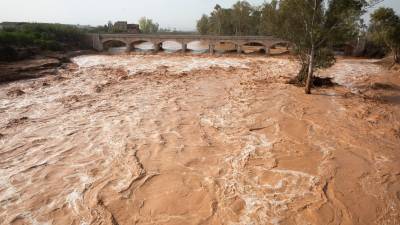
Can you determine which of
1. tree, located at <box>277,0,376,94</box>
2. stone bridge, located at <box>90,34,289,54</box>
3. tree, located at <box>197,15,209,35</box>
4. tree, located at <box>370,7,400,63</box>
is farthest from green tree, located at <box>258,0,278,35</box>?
tree, located at <box>197,15,209,35</box>

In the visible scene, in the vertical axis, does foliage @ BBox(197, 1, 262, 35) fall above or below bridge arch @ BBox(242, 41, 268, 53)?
above

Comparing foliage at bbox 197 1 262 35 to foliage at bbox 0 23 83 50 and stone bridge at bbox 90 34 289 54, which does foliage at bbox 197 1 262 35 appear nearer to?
stone bridge at bbox 90 34 289 54

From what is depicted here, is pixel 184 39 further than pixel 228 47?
No

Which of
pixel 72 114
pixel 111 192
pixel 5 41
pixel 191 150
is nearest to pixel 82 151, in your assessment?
pixel 111 192

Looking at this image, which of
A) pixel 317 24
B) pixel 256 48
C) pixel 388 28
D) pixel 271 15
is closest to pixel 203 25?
pixel 256 48

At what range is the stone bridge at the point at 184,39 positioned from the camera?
161ft

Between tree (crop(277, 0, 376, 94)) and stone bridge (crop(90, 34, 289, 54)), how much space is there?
29999 millimetres

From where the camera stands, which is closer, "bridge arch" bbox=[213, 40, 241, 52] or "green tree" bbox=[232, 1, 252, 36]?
"bridge arch" bbox=[213, 40, 241, 52]

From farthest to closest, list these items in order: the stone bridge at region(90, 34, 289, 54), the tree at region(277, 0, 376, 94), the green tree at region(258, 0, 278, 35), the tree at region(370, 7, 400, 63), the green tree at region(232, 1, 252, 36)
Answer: the green tree at region(232, 1, 252, 36) → the stone bridge at region(90, 34, 289, 54) → the tree at region(370, 7, 400, 63) → the green tree at region(258, 0, 278, 35) → the tree at region(277, 0, 376, 94)

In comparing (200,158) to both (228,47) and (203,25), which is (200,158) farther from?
(203,25)

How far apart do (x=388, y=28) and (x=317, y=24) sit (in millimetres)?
21106

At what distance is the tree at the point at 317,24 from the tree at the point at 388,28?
19243 millimetres

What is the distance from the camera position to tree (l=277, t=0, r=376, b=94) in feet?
53.7

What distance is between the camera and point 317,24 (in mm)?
17328
